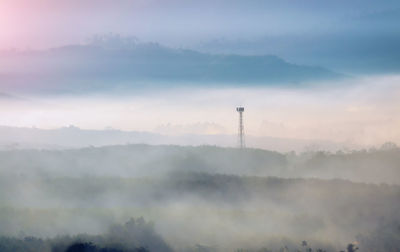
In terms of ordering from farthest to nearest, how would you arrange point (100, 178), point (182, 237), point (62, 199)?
point (100, 178) < point (62, 199) < point (182, 237)

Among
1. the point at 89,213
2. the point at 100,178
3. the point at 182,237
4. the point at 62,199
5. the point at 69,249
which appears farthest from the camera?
the point at 100,178

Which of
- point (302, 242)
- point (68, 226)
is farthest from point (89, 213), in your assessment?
point (302, 242)

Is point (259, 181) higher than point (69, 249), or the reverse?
point (259, 181)

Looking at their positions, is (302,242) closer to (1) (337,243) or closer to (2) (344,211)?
(1) (337,243)

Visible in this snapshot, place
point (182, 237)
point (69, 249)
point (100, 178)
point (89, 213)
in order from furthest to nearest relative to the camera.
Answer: point (100, 178), point (89, 213), point (182, 237), point (69, 249)

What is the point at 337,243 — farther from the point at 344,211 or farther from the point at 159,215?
the point at 159,215

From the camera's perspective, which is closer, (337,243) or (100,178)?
(337,243)

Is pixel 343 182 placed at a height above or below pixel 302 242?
above

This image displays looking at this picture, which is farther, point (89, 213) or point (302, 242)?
point (89, 213)

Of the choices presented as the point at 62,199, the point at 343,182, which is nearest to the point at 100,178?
the point at 62,199
